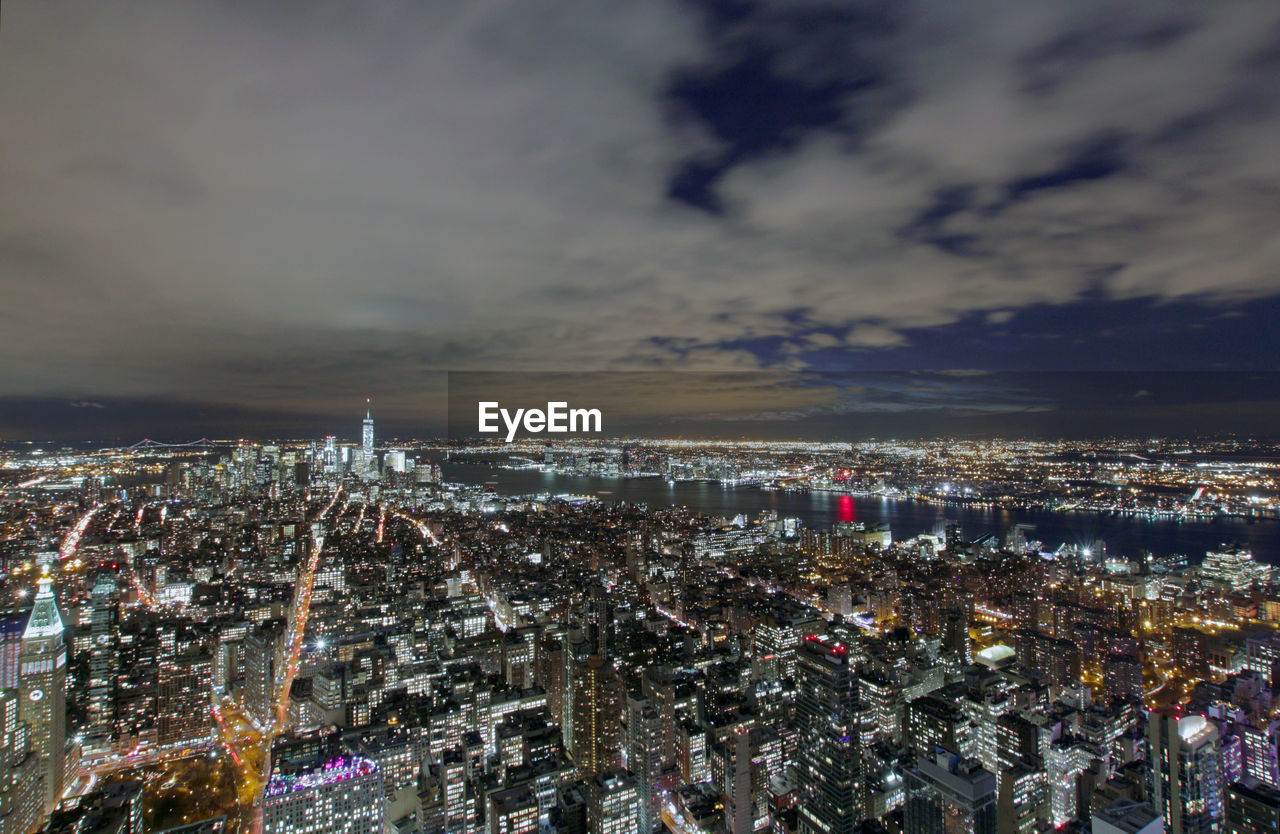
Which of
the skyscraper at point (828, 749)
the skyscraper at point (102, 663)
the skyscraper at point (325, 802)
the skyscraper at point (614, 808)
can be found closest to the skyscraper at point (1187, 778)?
the skyscraper at point (828, 749)

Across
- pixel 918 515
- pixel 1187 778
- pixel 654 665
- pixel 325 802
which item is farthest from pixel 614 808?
pixel 918 515

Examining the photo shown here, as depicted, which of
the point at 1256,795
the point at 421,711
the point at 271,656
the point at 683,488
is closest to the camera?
the point at 1256,795

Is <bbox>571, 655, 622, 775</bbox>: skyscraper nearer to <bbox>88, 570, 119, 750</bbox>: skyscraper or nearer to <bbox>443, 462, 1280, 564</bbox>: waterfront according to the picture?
<bbox>88, 570, 119, 750</bbox>: skyscraper

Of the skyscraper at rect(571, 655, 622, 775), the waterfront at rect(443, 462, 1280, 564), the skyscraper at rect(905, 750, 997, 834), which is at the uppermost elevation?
the waterfront at rect(443, 462, 1280, 564)

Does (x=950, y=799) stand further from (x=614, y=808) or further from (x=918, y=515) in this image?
(x=918, y=515)

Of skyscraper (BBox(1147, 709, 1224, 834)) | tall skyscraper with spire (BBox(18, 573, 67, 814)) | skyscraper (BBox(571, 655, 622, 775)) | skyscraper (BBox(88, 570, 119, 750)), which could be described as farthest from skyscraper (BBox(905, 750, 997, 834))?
skyscraper (BBox(88, 570, 119, 750))

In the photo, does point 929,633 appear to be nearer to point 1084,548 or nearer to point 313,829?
point 1084,548

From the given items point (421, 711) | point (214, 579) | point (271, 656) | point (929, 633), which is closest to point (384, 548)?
point (214, 579)
